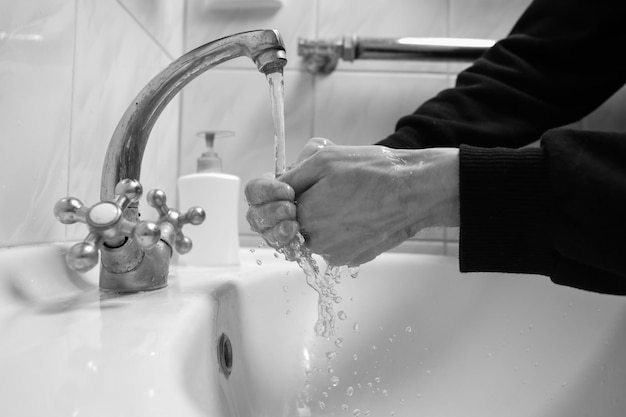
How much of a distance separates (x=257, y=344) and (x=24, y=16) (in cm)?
37

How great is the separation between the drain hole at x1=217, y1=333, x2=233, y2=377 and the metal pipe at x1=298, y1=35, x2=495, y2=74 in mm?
537

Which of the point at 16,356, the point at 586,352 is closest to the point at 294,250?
the point at 16,356

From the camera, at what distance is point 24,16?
42 cm

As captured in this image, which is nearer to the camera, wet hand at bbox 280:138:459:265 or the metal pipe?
wet hand at bbox 280:138:459:265

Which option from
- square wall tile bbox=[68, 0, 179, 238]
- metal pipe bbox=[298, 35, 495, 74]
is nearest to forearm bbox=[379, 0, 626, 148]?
metal pipe bbox=[298, 35, 495, 74]

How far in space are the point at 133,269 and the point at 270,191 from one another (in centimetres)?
13

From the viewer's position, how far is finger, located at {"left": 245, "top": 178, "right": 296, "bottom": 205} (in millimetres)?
433

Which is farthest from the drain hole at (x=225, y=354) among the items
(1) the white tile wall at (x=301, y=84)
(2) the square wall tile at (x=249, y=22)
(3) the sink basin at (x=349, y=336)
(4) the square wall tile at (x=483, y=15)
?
(4) the square wall tile at (x=483, y=15)

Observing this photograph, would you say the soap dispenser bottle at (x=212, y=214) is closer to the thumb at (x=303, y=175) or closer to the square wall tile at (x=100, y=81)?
the square wall tile at (x=100, y=81)

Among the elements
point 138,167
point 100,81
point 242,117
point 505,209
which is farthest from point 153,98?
point 242,117

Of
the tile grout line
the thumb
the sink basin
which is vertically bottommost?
the sink basin

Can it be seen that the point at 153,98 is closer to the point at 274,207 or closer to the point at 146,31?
the point at 274,207

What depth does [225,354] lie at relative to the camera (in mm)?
431

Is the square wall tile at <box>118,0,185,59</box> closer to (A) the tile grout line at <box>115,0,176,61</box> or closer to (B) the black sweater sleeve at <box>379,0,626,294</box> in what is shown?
(A) the tile grout line at <box>115,0,176,61</box>
